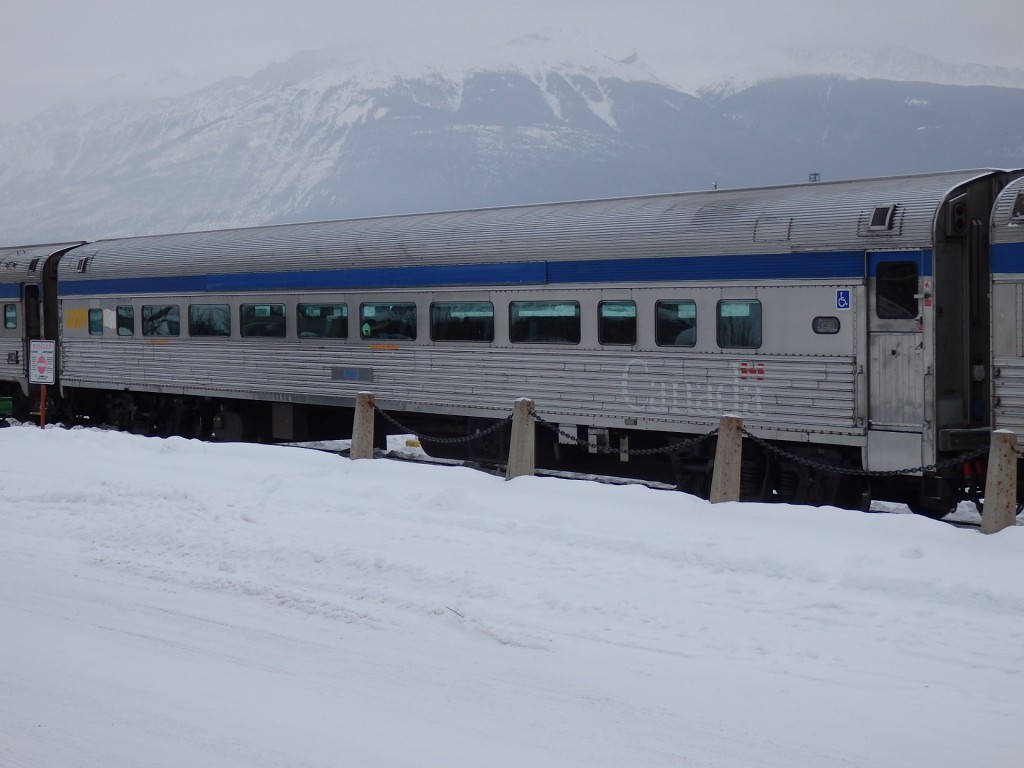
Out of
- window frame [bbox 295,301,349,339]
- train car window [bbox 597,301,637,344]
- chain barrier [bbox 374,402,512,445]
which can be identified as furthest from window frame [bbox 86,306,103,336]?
train car window [bbox 597,301,637,344]

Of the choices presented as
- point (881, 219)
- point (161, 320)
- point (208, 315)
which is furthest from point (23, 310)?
point (881, 219)

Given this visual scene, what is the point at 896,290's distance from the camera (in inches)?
462

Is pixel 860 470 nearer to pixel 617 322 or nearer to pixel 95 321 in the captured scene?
pixel 617 322

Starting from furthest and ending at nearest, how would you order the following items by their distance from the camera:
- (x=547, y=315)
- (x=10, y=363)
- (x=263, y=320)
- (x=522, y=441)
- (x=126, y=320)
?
(x=10, y=363), (x=126, y=320), (x=263, y=320), (x=547, y=315), (x=522, y=441)

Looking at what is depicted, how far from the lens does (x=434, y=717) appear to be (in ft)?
19.6

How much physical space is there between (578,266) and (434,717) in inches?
359

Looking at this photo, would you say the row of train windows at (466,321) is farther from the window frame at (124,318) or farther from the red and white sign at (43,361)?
the red and white sign at (43,361)

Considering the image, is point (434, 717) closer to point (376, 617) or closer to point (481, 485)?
point (376, 617)

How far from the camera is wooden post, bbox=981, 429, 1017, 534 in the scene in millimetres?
9555

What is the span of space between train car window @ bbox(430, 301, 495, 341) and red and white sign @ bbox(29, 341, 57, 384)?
9.81 m

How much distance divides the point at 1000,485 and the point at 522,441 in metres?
4.95

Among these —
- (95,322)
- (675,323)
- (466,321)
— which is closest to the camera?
(675,323)

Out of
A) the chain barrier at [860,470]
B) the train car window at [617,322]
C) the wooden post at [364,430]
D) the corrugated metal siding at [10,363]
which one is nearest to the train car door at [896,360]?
the chain barrier at [860,470]

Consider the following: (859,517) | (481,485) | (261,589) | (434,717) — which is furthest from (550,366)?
(434,717)
